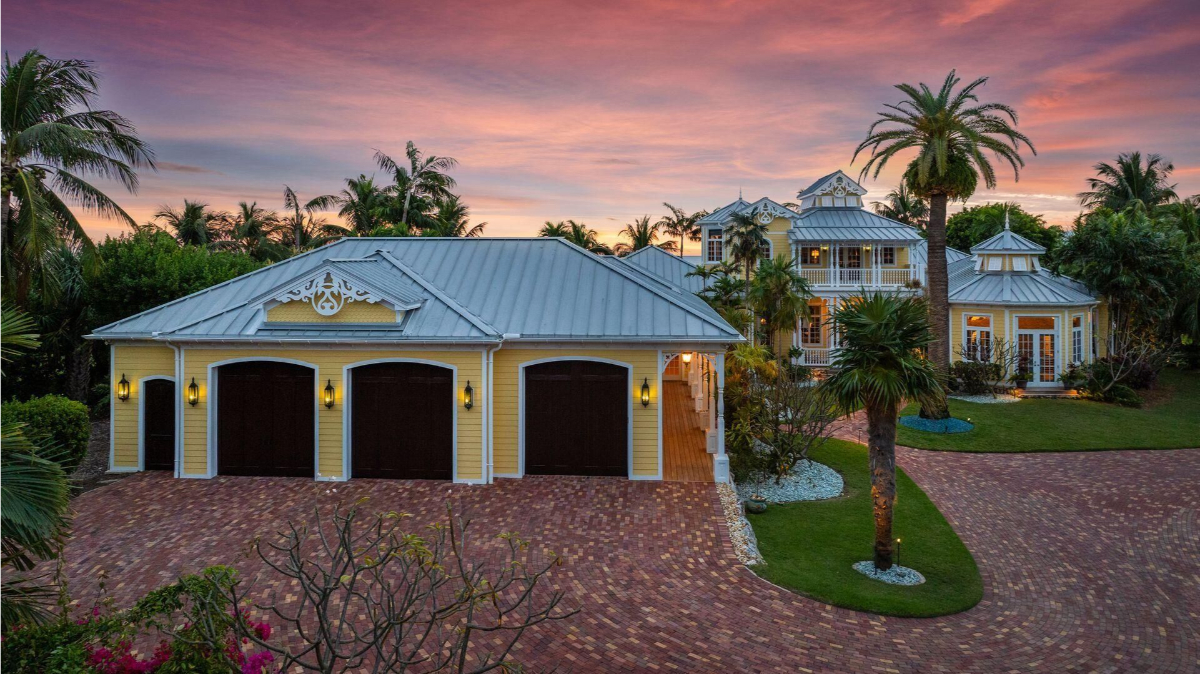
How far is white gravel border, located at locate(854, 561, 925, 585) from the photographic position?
10047 millimetres

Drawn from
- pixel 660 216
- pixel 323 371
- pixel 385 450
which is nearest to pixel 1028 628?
pixel 385 450

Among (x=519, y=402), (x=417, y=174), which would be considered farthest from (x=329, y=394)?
(x=417, y=174)

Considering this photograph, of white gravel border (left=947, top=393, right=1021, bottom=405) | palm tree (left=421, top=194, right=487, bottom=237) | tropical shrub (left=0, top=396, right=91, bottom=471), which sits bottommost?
white gravel border (left=947, top=393, right=1021, bottom=405)

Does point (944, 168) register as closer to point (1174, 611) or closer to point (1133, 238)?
point (1133, 238)

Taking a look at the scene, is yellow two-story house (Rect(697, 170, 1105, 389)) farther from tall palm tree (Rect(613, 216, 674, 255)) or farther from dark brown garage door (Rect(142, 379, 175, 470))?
dark brown garage door (Rect(142, 379, 175, 470))

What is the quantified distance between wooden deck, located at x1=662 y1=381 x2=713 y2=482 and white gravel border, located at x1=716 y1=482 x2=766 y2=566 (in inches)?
39.9

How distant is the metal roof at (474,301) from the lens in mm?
14148

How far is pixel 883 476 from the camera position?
10438mm

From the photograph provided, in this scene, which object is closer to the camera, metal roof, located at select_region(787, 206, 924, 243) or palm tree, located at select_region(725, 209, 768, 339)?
palm tree, located at select_region(725, 209, 768, 339)

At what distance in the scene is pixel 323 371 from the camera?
47.1 feet

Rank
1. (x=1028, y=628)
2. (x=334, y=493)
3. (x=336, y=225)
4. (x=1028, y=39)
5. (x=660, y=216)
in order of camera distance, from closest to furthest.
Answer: (x=1028, y=628) < (x=334, y=493) < (x=1028, y=39) < (x=336, y=225) < (x=660, y=216)

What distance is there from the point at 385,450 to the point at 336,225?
28965 millimetres

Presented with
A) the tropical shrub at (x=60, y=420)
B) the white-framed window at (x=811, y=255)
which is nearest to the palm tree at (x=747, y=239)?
the white-framed window at (x=811, y=255)

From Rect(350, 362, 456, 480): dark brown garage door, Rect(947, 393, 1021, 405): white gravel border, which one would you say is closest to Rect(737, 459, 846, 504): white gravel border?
Rect(350, 362, 456, 480): dark brown garage door
